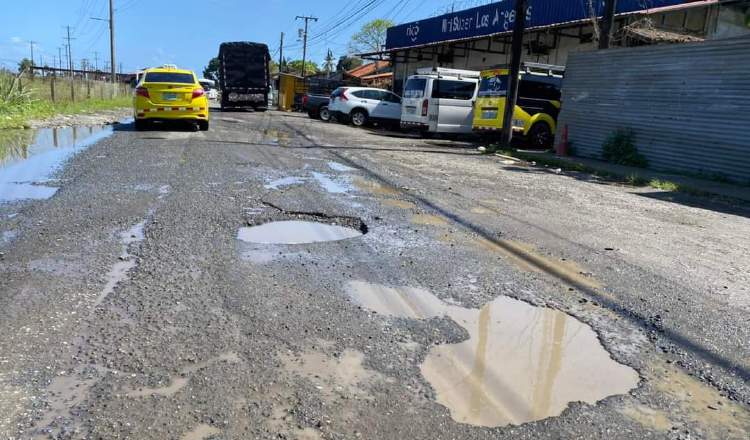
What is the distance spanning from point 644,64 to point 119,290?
13.3 m

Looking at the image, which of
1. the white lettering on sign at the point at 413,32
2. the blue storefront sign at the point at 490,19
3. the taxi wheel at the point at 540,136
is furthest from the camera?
the white lettering on sign at the point at 413,32

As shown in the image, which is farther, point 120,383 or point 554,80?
point 554,80

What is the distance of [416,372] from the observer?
123 inches

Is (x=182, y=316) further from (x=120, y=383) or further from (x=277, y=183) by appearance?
(x=277, y=183)

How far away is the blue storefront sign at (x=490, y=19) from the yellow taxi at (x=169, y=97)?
482 inches

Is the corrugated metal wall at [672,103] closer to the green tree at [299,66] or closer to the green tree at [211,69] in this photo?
the green tree at [299,66]

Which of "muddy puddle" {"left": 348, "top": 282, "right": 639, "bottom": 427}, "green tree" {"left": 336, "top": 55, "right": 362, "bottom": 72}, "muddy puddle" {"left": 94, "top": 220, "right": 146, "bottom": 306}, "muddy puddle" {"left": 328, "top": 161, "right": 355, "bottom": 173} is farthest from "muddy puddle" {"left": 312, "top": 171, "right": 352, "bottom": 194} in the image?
"green tree" {"left": 336, "top": 55, "right": 362, "bottom": 72}

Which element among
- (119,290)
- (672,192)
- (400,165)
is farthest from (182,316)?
(672,192)

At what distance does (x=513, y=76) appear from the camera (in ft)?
52.1

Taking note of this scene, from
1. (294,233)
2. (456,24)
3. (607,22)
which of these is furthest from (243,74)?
(294,233)

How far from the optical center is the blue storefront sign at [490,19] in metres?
19.6

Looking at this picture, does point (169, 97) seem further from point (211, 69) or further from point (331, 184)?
point (211, 69)

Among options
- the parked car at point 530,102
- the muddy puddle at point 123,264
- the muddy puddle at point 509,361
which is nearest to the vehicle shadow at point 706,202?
the muddy puddle at point 509,361

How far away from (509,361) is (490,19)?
23990 mm
